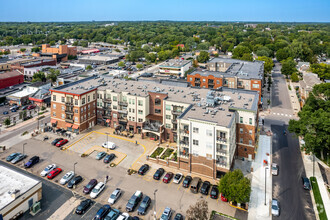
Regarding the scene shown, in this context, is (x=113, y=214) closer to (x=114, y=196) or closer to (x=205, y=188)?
(x=114, y=196)

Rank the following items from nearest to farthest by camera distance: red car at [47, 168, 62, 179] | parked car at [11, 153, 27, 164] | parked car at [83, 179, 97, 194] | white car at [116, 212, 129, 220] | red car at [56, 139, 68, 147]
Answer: white car at [116, 212, 129, 220] < parked car at [83, 179, 97, 194] < red car at [47, 168, 62, 179] < parked car at [11, 153, 27, 164] < red car at [56, 139, 68, 147]

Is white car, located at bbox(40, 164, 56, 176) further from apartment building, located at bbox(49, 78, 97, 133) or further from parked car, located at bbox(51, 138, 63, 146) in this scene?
apartment building, located at bbox(49, 78, 97, 133)

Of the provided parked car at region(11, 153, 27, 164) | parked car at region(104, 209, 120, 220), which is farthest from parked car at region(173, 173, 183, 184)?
parked car at region(11, 153, 27, 164)

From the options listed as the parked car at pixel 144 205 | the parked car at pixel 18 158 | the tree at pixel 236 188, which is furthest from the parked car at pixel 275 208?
the parked car at pixel 18 158

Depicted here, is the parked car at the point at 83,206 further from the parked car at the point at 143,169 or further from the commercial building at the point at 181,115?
the commercial building at the point at 181,115

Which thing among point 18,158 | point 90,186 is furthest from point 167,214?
point 18,158

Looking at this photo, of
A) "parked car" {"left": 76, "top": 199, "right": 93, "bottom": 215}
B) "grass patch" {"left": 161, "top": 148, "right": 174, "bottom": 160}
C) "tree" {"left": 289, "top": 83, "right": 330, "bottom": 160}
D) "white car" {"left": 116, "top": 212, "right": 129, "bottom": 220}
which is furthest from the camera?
"grass patch" {"left": 161, "top": 148, "right": 174, "bottom": 160}
